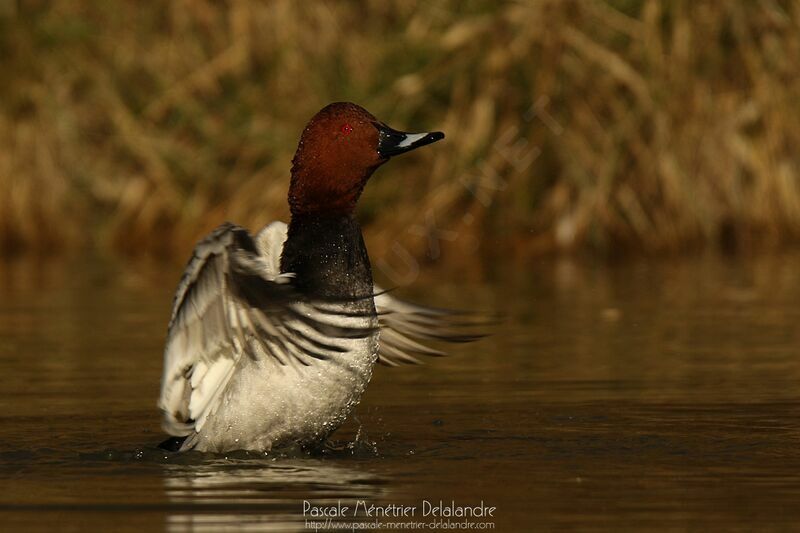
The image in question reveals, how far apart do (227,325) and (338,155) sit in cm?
A: 83

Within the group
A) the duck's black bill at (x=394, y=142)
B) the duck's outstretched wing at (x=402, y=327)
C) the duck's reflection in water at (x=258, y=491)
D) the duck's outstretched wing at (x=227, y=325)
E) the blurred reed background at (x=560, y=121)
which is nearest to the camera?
the duck's reflection in water at (x=258, y=491)

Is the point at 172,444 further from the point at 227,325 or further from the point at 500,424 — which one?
the point at 500,424

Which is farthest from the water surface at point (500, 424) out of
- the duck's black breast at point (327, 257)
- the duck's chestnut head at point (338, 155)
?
the duck's chestnut head at point (338, 155)

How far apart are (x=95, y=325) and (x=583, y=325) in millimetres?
2732

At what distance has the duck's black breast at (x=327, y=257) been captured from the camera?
18.7 ft

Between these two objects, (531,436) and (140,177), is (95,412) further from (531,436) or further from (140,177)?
(140,177)

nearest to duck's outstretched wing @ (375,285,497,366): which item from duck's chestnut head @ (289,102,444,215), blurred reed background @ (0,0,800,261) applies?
duck's chestnut head @ (289,102,444,215)

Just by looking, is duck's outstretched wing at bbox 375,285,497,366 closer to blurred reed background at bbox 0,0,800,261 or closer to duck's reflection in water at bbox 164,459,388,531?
duck's reflection in water at bbox 164,459,388,531

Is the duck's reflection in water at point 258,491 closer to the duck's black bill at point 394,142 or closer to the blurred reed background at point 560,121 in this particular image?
the duck's black bill at point 394,142

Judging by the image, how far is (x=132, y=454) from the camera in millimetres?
5859

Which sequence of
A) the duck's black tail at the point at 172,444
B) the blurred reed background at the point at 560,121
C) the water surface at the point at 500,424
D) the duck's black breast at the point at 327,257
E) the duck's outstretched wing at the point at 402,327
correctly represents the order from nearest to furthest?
the water surface at the point at 500,424 < the duck's black breast at the point at 327,257 < the duck's black tail at the point at 172,444 < the duck's outstretched wing at the point at 402,327 < the blurred reed background at the point at 560,121

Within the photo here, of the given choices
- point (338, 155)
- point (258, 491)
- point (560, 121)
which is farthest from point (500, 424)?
point (560, 121)

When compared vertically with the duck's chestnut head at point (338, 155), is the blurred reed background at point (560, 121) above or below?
above

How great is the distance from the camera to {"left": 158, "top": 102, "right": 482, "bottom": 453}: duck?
5453 millimetres
